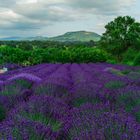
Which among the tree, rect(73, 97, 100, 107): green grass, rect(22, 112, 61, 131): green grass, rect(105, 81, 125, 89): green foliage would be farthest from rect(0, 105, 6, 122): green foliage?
the tree

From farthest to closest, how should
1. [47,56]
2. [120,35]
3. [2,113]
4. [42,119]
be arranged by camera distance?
[120,35], [47,56], [2,113], [42,119]

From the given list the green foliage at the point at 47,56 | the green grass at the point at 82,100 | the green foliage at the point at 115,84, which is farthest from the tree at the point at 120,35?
the green grass at the point at 82,100

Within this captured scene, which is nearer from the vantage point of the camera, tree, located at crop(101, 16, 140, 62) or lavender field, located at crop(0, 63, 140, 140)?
lavender field, located at crop(0, 63, 140, 140)

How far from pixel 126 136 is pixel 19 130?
2.64ft

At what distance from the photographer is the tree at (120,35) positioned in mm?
45656

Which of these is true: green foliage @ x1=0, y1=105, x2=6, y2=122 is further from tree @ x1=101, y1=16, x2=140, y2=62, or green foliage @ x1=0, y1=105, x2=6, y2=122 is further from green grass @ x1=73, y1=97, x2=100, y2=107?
tree @ x1=101, y1=16, x2=140, y2=62

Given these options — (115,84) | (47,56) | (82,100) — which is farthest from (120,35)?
(82,100)

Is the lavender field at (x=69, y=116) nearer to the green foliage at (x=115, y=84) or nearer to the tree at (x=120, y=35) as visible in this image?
the green foliage at (x=115, y=84)

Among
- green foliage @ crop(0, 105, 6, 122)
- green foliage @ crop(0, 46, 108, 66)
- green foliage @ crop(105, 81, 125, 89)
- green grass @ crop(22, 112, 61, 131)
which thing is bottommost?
green foliage @ crop(0, 46, 108, 66)

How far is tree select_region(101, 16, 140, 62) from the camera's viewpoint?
45.7 m

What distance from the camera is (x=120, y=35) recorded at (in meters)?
46.4

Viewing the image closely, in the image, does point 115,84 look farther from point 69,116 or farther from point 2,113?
point 69,116

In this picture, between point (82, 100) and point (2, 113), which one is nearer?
point (2, 113)

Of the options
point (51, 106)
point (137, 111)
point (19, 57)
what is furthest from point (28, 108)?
point (19, 57)
